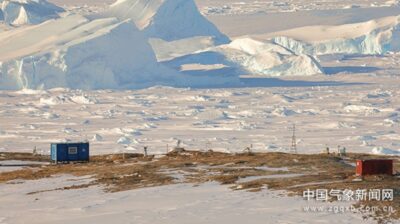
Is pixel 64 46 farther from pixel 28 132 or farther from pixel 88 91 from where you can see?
pixel 28 132

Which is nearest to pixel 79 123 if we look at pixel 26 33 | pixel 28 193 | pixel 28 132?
pixel 28 132

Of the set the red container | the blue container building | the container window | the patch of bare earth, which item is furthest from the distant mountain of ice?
the red container

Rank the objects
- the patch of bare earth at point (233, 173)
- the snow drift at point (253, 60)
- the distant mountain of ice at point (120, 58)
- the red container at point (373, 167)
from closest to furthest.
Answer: the patch of bare earth at point (233, 173) < the red container at point (373, 167) < the distant mountain of ice at point (120, 58) < the snow drift at point (253, 60)

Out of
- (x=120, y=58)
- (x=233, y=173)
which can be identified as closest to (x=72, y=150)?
(x=233, y=173)

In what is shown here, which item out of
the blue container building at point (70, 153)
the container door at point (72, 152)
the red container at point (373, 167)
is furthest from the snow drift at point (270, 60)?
the red container at point (373, 167)

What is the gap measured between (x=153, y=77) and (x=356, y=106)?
4661 cm

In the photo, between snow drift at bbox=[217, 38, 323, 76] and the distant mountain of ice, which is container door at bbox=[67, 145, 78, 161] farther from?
snow drift at bbox=[217, 38, 323, 76]

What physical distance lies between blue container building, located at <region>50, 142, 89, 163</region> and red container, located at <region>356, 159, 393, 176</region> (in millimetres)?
16739

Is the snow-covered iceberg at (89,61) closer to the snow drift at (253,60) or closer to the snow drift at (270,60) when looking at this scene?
the snow drift at (253,60)

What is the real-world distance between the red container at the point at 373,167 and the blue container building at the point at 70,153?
1674 cm

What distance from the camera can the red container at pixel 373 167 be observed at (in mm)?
29173

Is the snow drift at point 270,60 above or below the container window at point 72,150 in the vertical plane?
above

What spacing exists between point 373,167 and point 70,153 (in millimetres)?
17450

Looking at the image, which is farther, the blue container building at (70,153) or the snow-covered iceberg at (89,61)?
the snow-covered iceberg at (89,61)
